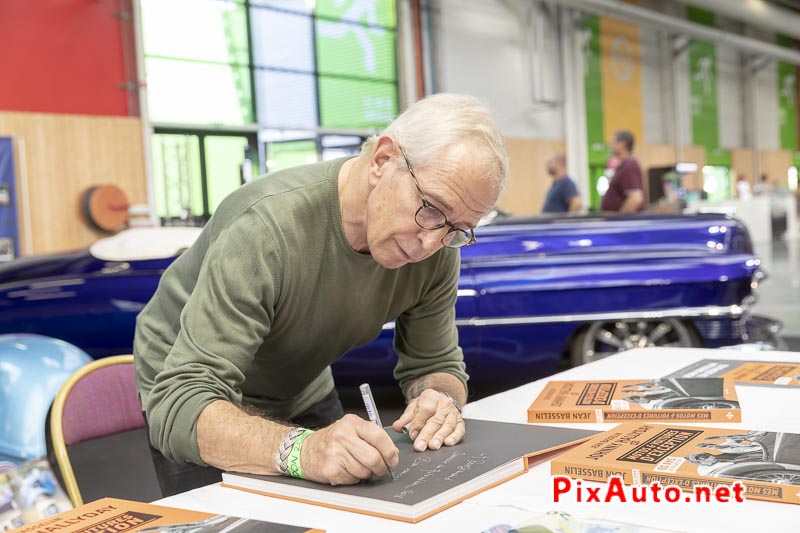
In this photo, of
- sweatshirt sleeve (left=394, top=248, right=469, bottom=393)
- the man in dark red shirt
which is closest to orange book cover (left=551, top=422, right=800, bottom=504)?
sweatshirt sleeve (left=394, top=248, right=469, bottom=393)

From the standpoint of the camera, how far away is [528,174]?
1483cm

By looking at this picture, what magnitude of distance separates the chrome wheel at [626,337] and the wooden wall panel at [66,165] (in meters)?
6.49

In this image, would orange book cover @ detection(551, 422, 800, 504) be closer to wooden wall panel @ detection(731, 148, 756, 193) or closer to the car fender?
the car fender

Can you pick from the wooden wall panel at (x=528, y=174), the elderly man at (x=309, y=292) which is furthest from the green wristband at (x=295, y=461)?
the wooden wall panel at (x=528, y=174)

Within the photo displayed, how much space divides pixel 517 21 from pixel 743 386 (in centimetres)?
1426

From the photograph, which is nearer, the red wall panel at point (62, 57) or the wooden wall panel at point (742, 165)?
the red wall panel at point (62, 57)

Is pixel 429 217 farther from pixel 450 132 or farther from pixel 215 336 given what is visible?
pixel 215 336

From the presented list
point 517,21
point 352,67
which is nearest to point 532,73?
point 517,21

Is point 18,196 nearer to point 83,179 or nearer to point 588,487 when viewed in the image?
point 83,179

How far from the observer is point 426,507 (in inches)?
39.9

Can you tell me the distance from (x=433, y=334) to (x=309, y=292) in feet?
1.24

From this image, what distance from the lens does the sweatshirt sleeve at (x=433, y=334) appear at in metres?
1.81

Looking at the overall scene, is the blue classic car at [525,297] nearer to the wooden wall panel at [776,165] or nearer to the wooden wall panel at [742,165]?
the wooden wall panel at [742,165]

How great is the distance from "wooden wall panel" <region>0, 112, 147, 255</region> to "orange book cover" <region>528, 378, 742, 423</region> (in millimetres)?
8040
